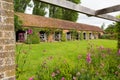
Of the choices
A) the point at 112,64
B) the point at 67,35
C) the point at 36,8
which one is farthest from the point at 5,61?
the point at 36,8

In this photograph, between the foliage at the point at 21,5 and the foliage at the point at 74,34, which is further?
the foliage at the point at 21,5

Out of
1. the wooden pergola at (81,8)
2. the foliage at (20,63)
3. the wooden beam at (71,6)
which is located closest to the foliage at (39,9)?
the foliage at (20,63)

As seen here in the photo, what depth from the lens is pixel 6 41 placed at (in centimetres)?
264

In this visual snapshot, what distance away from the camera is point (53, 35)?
3088 cm

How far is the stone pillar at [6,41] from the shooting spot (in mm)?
2558

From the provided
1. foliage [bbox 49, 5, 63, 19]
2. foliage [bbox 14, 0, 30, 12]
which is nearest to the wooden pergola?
foliage [bbox 14, 0, 30, 12]

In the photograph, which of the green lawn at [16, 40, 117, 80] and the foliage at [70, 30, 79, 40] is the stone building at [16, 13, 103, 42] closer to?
the foliage at [70, 30, 79, 40]

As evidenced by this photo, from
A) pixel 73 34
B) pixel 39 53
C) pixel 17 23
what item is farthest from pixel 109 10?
pixel 73 34

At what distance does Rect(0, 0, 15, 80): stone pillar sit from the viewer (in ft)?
8.39

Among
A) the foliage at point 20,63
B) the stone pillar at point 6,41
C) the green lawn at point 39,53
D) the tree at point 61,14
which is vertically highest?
the tree at point 61,14

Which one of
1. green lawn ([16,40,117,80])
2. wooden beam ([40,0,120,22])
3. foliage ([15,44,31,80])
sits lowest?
green lawn ([16,40,117,80])

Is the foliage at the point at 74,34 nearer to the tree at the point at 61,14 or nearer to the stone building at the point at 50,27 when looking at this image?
the stone building at the point at 50,27

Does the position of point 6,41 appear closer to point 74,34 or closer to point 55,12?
point 74,34

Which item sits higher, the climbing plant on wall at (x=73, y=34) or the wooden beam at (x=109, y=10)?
the wooden beam at (x=109, y=10)
